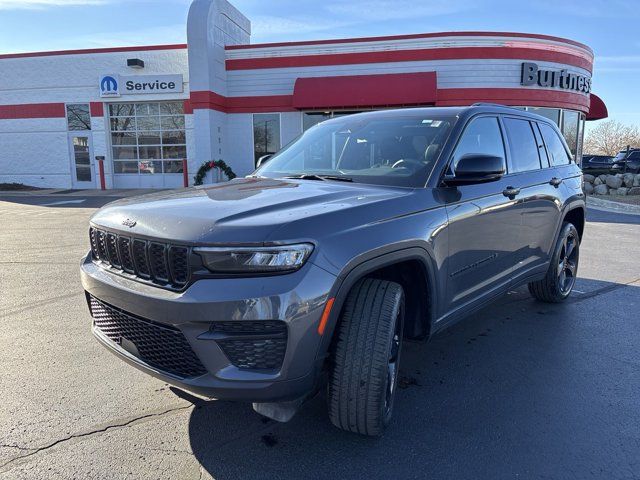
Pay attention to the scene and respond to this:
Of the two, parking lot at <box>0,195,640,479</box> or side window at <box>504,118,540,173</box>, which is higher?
side window at <box>504,118,540,173</box>

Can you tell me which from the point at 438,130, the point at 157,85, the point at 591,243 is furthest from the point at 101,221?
the point at 157,85

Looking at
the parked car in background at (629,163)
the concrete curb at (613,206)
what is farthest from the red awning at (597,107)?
the concrete curb at (613,206)

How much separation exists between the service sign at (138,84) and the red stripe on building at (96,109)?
534mm

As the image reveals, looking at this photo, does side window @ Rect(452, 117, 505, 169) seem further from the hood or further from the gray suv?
the hood

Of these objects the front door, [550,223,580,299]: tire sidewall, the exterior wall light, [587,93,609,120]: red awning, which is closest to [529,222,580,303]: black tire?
→ [550,223,580,299]: tire sidewall

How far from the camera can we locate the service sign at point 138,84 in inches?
770

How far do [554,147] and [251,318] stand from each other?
4.16 metres

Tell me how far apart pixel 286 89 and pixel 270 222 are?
17.7 meters

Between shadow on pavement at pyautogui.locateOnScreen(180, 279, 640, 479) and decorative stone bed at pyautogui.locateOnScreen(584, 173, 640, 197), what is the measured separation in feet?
55.6

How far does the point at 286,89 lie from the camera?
19000mm

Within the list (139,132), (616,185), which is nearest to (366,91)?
(139,132)

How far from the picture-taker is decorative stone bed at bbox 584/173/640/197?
18422 millimetres

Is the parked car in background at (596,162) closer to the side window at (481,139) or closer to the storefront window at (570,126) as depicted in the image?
the storefront window at (570,126)

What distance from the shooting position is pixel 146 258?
7.97 ft
